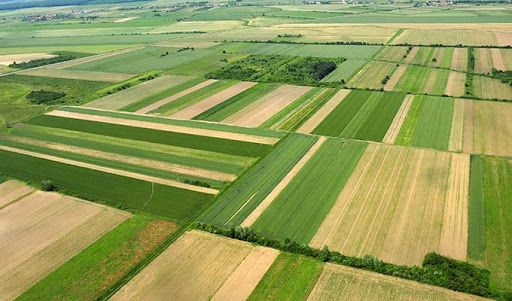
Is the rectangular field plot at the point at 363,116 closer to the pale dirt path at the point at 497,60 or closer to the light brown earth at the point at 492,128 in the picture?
the light brown earth at the point at 492,128

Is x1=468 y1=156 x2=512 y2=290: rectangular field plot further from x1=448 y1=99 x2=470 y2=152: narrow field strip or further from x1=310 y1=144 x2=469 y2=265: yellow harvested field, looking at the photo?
x1=448 y1=99 x2=470 y2=152: narrow field strip

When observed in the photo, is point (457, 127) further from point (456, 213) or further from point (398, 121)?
point (456, 213)

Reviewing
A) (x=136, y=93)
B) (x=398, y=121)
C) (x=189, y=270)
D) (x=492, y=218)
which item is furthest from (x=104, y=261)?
(x=136, y=93)

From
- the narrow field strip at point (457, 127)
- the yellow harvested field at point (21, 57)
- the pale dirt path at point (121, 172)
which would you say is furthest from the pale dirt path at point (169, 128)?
the yellow harvested field at point (21, 57)

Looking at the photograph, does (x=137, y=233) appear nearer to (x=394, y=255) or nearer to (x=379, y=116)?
(x=394, y=255)

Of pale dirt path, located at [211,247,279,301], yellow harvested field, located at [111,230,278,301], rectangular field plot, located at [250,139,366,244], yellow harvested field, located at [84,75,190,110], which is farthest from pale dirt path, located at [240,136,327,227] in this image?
→ yellow harvested field, located at [84,75,190,110]

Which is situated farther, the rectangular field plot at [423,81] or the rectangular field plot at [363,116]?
the rectangular field plot at [423,81]
